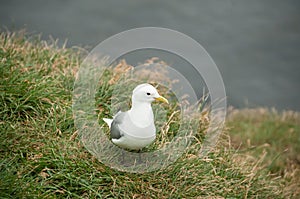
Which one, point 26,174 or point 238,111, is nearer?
point 26,174

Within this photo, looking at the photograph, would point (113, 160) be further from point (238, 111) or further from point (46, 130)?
point (238, 111)

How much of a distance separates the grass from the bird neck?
28.1 inches

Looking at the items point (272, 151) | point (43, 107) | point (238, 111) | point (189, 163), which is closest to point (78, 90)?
point (43, 107)

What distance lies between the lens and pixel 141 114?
377 centimetres

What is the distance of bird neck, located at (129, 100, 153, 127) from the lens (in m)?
3.77

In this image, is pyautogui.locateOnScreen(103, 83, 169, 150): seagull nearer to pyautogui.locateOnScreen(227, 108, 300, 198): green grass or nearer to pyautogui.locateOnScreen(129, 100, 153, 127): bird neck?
pyautogui.locateOnScreen(129, 100, 153, 127): bird neck

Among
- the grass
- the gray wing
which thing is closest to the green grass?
the grass

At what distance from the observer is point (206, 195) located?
174 inches

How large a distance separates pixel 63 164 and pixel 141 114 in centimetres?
99

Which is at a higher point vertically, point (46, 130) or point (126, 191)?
point (46, 130)

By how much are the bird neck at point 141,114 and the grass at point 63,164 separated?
71 centimetres

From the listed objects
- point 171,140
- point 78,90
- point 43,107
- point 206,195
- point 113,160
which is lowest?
point 206,195

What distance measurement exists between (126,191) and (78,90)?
1786 mm

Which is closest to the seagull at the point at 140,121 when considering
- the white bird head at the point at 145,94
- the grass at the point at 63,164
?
the white bird head at the point at 145,94
